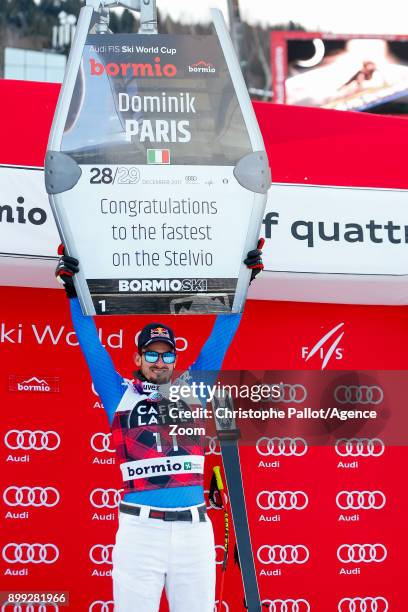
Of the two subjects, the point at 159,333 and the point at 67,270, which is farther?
the point at 159,333

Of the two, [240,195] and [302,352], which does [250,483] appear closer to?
[302,352]

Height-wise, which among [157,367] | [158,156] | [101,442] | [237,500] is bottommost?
[237,500]

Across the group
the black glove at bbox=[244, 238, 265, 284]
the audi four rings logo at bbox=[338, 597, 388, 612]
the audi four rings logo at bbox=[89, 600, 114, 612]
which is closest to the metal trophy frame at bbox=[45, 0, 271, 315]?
the black glove at bbox=[244, 238, 265, 284]

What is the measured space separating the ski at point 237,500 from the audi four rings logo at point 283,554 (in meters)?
0.11

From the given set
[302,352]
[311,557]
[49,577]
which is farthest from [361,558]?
[49,577]

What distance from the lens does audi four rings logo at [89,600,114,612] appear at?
537cm

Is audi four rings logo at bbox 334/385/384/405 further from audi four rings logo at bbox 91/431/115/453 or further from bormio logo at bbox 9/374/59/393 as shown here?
bormio logo at bbox 9/374/59/393

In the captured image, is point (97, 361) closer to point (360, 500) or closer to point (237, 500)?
point (237, 500)

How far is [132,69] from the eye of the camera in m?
4.36

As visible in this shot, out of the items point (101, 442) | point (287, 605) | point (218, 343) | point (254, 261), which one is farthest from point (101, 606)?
point (254, 261)

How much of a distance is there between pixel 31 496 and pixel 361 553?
1960 millimetres

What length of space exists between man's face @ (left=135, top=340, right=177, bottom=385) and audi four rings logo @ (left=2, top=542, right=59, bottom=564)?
1464 mm

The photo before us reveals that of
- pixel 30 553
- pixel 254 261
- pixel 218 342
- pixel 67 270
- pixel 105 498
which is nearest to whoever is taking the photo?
pixel 67 270

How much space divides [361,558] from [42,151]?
9.77 feet
